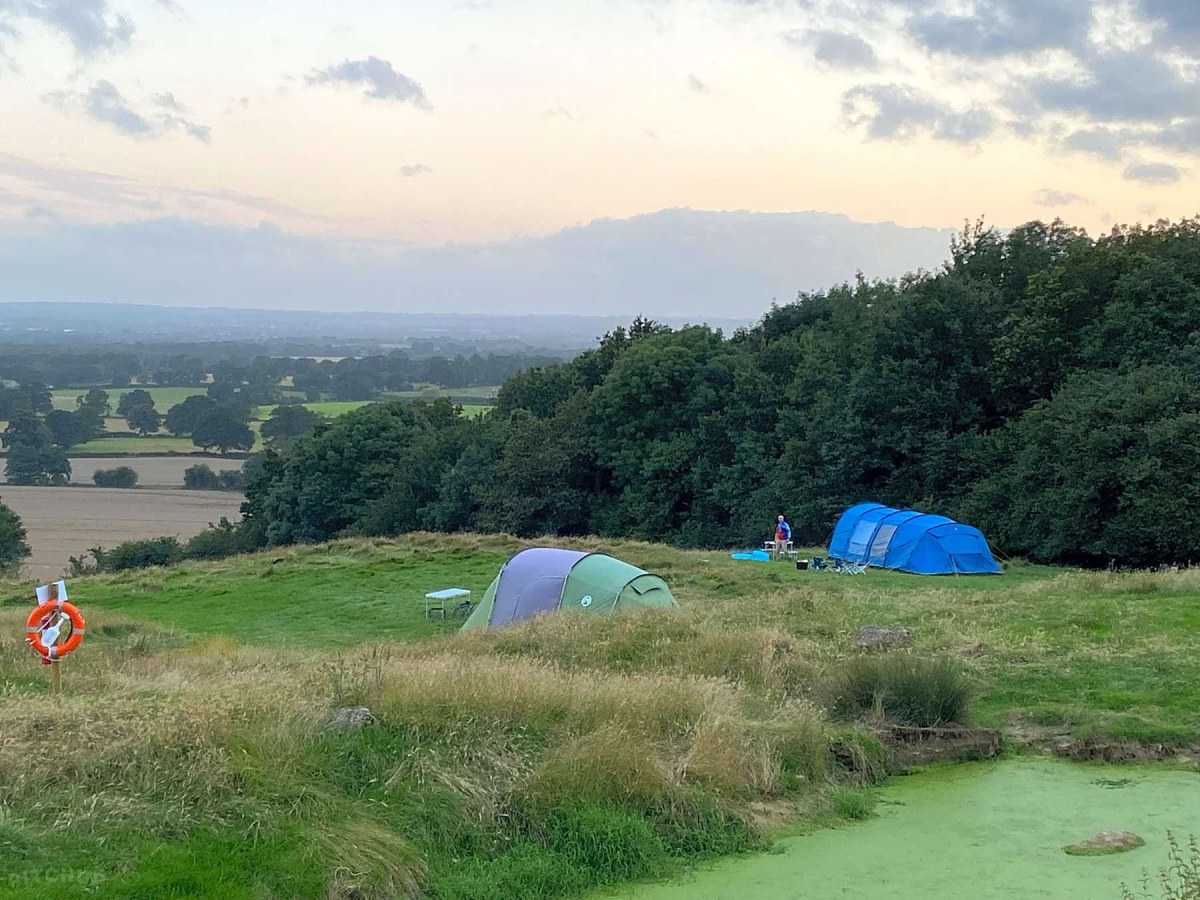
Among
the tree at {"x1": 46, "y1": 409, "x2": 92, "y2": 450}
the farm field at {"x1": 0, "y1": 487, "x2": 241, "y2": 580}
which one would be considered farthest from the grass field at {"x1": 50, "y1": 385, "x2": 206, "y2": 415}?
the farm field at {"x1": 0, "y1": 487, "x2": 241, "y2": 580}

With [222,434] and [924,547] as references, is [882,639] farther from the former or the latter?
[222,434]

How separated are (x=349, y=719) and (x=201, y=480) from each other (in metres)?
73.5

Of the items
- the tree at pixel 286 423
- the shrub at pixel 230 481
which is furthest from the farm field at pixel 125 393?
the shrub at pixel 230 481

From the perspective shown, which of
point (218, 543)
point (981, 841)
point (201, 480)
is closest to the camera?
point (981, 841)

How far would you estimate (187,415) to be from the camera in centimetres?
9525

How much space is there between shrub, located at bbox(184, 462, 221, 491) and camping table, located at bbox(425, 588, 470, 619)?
2419 inches

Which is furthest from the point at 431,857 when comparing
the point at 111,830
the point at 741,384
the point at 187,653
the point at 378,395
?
the point at 378,395

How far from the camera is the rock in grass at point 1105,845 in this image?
7.69 metres

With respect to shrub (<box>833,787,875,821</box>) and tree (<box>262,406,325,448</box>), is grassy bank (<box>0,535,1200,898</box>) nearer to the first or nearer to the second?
shrub (<box>833,787,875,821</box>)

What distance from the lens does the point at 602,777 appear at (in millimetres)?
8086

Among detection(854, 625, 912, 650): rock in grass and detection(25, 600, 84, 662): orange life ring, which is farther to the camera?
detection(854, 625, 912, 650): rock in grass

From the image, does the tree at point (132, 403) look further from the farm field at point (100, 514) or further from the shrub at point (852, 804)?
the shrub at point (852, 804)

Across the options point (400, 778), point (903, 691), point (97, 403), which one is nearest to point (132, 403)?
point (97, 403)

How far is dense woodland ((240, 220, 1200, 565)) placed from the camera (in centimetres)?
2962
